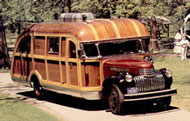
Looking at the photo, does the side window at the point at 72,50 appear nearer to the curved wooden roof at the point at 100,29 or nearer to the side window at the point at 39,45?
the curved wooden roof at the point at 100,29

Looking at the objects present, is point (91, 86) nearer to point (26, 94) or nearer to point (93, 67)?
point (93, 67)

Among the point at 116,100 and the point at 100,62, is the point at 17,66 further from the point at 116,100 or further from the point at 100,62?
the point at 116,100

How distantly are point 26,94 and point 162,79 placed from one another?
6.17m

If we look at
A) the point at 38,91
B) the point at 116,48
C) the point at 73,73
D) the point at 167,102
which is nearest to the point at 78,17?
the point at 116,48

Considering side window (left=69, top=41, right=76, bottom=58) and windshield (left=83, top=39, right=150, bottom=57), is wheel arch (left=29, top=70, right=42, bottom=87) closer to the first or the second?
side window (left=69, top=41, right=76, bottom=58)

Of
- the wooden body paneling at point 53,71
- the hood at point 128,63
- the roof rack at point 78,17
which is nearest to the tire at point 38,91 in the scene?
the wooden body paneling at point 53,71

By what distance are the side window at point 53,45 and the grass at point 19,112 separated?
191cm

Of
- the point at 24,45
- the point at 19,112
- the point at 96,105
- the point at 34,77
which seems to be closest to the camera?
the point at 19,112

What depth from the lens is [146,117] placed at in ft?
41.9

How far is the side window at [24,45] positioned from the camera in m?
16.7

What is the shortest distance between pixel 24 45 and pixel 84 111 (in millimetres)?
4282

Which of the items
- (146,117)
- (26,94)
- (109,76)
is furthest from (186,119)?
(26,94)

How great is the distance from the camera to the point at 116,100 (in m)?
13.1

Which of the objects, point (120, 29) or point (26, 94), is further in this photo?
point (26, 94)
